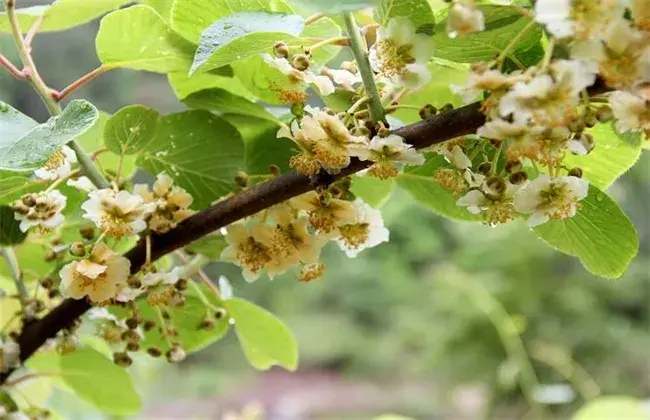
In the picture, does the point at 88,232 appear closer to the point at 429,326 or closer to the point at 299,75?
the point at 299,75

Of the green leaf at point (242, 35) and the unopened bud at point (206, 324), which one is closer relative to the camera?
the green leaf at point (242, 35)

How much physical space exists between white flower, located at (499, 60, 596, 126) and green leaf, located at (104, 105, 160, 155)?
20 centimetres

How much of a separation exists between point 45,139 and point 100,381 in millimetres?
262

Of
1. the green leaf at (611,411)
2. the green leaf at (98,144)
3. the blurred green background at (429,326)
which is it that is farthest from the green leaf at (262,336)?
the blurred green background at (429,326)

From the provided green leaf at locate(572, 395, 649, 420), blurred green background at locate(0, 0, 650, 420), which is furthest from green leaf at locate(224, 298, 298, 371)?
blurred green background at locate(0, 0, 650, 420)

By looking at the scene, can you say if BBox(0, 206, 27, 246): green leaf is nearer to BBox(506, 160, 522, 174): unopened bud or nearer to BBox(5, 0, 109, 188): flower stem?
BBox(5, 0, 109, 188): flower stem

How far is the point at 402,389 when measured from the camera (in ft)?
10.1

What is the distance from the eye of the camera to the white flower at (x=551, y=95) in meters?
0.24

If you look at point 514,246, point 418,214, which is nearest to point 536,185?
point 514,246

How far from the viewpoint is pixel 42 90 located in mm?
364

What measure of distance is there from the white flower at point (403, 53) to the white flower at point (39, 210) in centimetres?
16

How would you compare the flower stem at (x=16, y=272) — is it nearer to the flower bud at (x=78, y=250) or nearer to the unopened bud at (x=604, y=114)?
the flower bud at (x=78, y=250)

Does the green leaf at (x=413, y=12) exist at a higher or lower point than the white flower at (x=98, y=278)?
higher

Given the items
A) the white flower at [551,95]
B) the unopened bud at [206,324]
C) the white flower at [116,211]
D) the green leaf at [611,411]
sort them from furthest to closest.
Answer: the green leaf at [611,411] → the unopened bud at [206,324] → the white flower at [116,211] → the white flower at [551,95]
